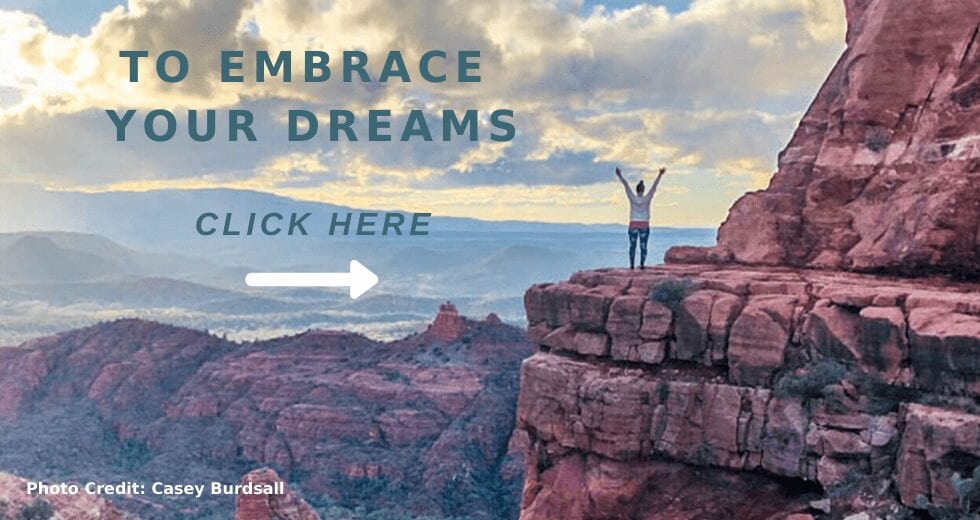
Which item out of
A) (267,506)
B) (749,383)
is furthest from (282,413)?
Answer: (749,383)

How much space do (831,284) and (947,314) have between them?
396cm

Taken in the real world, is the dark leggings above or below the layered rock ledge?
above

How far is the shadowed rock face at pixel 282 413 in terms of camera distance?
241 feet

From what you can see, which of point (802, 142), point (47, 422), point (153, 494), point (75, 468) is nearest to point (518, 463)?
point (153, 494)

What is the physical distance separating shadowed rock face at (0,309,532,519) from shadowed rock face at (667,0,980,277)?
1656 inches

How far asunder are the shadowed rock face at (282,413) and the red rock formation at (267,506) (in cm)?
3032

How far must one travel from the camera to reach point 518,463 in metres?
74.8

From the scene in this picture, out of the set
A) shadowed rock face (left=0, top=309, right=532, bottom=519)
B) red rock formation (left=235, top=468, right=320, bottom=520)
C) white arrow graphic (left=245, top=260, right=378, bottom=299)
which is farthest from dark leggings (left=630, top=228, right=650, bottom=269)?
shadowed rock face (left=0, top=309, right=532, bottom=519)

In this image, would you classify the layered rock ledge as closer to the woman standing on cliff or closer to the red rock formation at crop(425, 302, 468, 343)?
the woman standing on cliff

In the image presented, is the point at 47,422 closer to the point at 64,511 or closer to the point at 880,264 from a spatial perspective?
the point at 64,511

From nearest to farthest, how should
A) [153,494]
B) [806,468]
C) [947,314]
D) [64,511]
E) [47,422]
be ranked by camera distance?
1. [947,314]
2. [806,468]
3. [64,511]
4. [153,494]
5. [47,422]

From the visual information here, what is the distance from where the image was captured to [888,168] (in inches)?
1122

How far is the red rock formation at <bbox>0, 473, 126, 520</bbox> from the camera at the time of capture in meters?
29.2

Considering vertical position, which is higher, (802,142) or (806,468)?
(802,142)
